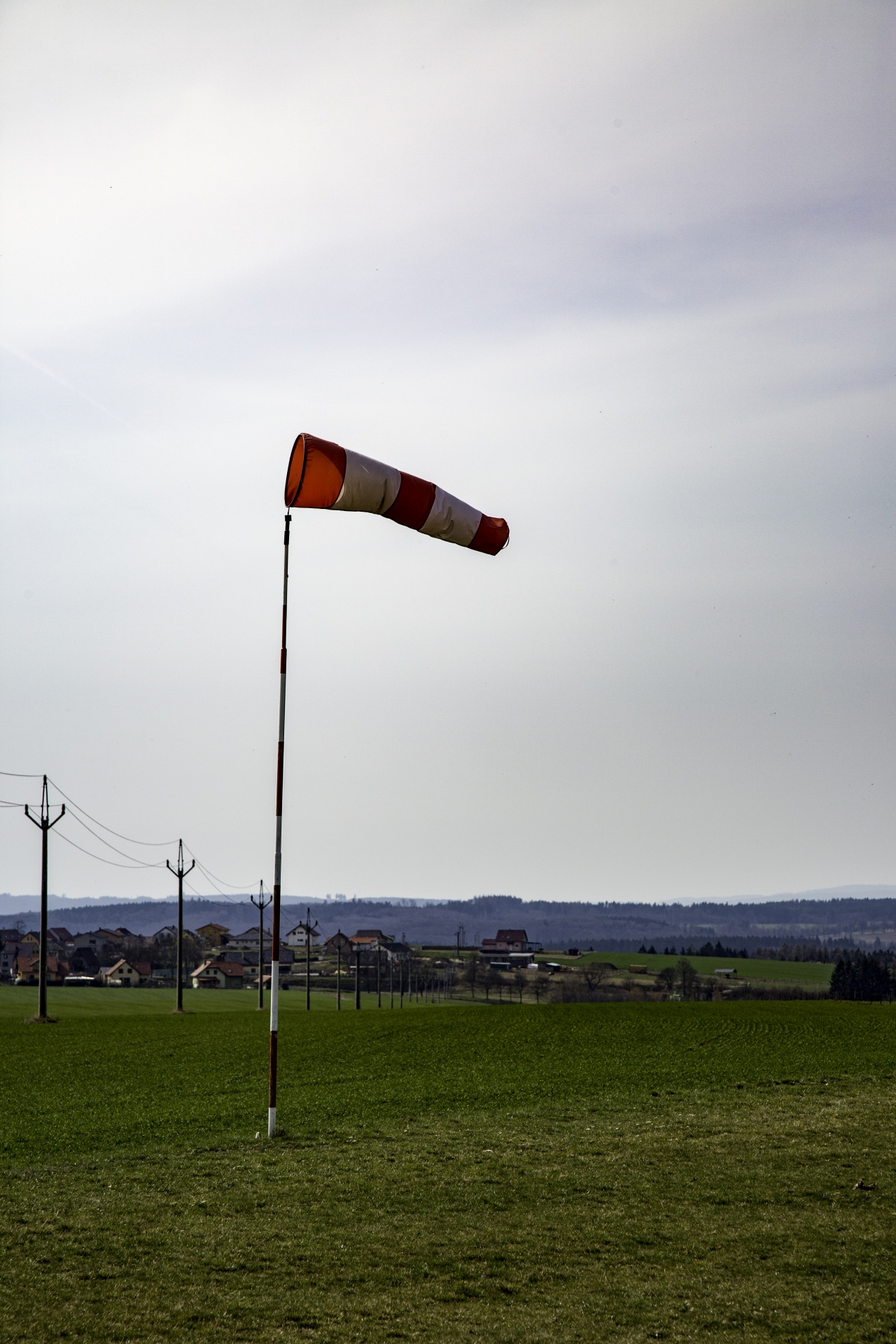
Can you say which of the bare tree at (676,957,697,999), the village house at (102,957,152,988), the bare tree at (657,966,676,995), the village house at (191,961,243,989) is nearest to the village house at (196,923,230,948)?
the village house at (191,961,243,989)

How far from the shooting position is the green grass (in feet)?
468

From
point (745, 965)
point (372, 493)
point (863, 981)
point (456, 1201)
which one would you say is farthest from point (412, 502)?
point (745, 965)

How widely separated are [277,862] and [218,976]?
13227 centimetres

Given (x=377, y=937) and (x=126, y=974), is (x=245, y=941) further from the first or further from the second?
(x=126, y=974)

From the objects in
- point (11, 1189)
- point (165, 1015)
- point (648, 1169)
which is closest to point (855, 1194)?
point (648, 1169)

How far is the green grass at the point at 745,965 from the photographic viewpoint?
468 feet

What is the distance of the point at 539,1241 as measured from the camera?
10695mm

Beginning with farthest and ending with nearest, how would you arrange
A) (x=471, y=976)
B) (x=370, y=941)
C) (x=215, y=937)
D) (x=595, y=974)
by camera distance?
(x=215, y=937) → (x=370, y=941) → (x=595, y=974) → (x=471, y=976)

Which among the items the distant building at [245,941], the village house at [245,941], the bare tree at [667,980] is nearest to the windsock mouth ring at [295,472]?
the bare tree at [667,980]

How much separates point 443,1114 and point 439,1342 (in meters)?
10.2

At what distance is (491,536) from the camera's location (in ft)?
60.7

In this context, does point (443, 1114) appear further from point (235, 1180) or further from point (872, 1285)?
point (872, 1285)

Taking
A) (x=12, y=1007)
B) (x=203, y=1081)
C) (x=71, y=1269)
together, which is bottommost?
(x=12, y=1007)

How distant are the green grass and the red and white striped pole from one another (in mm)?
126013
